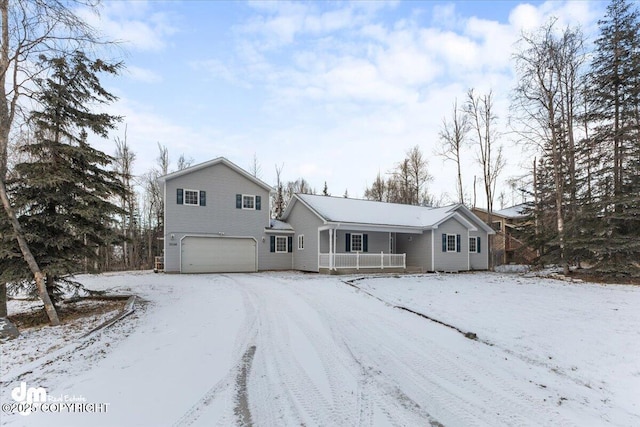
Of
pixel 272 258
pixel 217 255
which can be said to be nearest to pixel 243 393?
pixel 217 255

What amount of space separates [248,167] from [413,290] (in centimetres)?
2689

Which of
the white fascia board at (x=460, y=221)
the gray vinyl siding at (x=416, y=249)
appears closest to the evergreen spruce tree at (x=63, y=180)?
the gray vinyl siding at (x=416, y=249)

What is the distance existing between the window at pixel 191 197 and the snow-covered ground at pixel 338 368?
1068 cm

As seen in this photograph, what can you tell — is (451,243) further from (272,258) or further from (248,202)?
(248,202)

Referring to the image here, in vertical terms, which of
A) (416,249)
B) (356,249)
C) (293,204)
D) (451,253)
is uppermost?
(293,204)

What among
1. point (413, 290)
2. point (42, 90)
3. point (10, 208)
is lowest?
point (413, 290)

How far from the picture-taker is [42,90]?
7.16 m

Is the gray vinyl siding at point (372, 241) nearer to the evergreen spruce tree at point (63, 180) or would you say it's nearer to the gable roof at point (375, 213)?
Answer: the gable roof at point (375, 213)

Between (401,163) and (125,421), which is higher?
(401,163)

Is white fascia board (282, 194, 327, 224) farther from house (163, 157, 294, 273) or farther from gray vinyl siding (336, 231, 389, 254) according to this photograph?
gray vinyl siding (336, 231, 389, 254)

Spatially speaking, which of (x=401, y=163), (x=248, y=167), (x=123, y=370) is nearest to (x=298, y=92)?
(x=123, y=370)

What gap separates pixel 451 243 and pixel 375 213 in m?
5.04

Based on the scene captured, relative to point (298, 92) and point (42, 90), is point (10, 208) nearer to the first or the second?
point (42, 90)

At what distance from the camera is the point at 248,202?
64.7 ft
